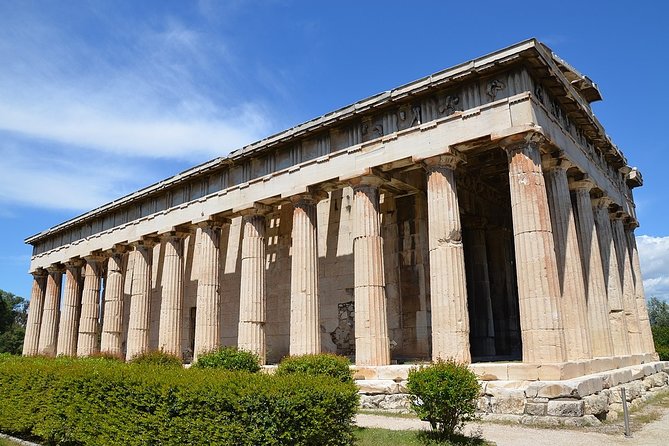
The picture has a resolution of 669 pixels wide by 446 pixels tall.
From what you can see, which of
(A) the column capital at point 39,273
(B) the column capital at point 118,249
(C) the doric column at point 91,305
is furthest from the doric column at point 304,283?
(A) the column capital at point 39,273

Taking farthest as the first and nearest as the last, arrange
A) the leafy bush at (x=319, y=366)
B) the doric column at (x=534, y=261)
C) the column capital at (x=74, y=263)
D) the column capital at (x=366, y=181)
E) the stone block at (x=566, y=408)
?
the column capital at (x=74, y=263) → the column capital at (x=366, y=181) → the leafy bush at (x=319, y=366) → the doric column at (x=534, y=261) → the stone block at (x=566, y=408)

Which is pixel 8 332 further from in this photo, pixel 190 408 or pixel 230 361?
pixel 190 408

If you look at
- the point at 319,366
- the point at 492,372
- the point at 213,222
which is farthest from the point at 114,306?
the point at 492,372

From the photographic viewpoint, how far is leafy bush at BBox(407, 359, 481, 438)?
33.3 ft

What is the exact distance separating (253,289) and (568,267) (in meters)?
11.4

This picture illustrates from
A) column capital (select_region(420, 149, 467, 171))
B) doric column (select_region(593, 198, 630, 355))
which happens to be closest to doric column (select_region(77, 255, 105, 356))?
column capital (select_region(420, 149, 467, 171))

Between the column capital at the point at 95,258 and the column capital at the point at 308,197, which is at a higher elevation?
the column capital at the point at 308,197

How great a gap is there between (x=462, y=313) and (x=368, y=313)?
324 centimetres

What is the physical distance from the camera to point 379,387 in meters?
15.3

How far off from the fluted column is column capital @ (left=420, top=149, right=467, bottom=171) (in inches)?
410

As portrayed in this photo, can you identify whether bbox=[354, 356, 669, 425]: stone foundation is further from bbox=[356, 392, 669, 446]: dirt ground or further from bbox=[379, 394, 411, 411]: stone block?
bbox=[356, 392, 669, 446]: dirt ground

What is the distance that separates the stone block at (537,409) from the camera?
39.8ft

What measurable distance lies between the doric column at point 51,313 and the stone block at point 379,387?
2545 centimetres

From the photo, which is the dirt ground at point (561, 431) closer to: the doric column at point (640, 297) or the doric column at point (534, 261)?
the doric column at point (534, 261)
